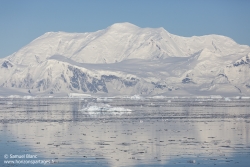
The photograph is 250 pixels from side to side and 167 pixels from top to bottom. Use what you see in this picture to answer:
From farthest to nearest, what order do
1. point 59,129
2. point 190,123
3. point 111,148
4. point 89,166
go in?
point 190,123 < point 59,129 < point 111,148 < point 89,166

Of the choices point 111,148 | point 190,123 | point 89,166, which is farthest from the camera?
point 190,123

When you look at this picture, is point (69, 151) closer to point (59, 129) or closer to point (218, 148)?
point (218, 148)

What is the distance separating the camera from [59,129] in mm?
66562

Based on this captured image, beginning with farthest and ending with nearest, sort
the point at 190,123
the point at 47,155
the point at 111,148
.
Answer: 1. the point at 190,123
2. the point at 111,148
3. the point at 47,155

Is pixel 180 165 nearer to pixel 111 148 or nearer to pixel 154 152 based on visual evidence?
pixel 154 152

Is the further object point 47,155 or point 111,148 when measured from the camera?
point 111,148

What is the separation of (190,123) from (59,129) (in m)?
18.1

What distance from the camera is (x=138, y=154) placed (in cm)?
4591

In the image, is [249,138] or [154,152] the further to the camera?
[249,138]

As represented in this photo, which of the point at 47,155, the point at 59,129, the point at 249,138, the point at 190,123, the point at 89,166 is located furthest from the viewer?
the point at 190,123

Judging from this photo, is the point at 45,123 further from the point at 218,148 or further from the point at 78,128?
the point at 218,148

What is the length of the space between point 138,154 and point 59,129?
2230 cm

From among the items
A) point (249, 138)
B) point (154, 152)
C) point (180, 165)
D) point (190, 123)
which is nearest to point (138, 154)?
point (154, 152)

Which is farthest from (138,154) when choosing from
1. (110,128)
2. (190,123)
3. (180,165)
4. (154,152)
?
(190,123)
